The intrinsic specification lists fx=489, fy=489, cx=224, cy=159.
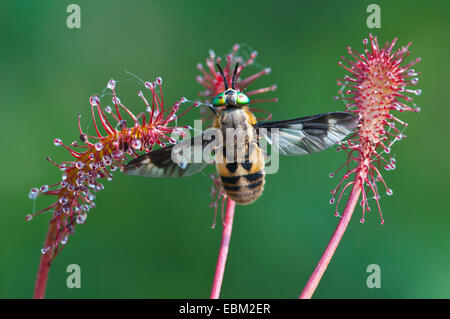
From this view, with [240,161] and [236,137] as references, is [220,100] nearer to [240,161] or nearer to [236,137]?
[236,137]

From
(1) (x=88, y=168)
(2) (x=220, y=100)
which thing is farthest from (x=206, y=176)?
(1) (x=88, y=168)

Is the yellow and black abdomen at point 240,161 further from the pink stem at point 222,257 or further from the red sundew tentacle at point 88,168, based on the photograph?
the red sundew tentacle at point 88,168

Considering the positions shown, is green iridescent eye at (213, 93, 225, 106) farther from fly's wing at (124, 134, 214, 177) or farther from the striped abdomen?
the striped abdomen

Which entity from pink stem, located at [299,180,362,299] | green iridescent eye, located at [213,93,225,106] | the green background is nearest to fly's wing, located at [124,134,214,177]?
green iridescent eye, located at [213,93,225,106]

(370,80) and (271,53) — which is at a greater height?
(271,53)

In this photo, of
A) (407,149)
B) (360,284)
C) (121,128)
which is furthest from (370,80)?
(360,284)

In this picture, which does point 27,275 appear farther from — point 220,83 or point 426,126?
point 426,126
